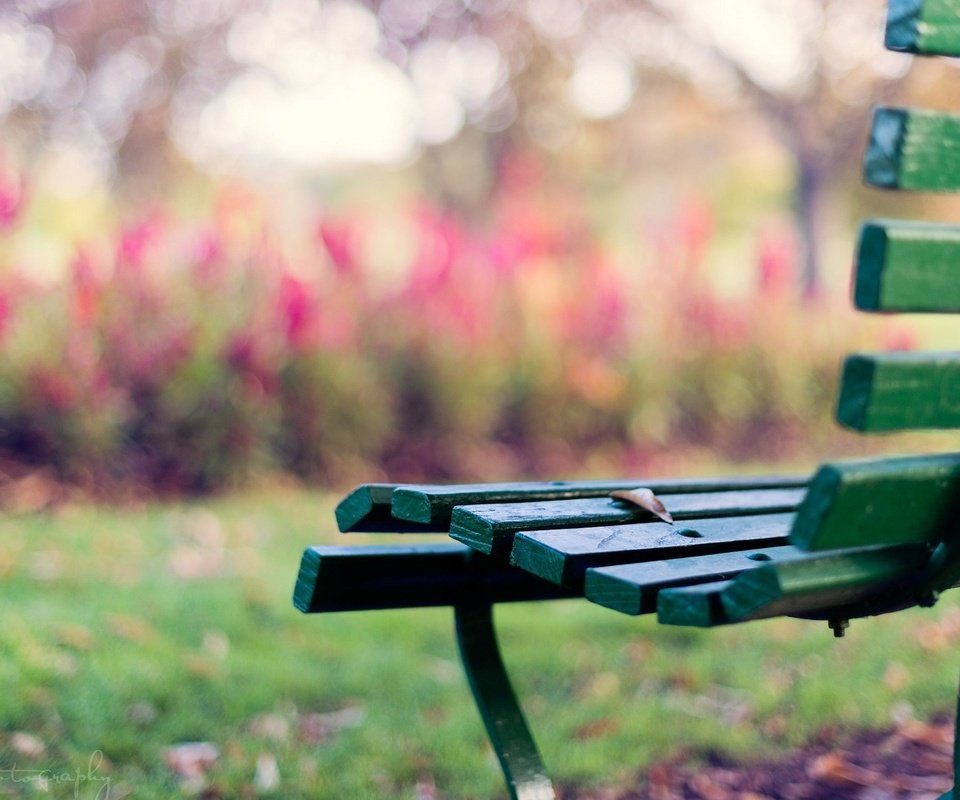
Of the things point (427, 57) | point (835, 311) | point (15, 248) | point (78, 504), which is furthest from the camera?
point (427, 57)

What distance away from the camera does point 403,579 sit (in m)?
1.79

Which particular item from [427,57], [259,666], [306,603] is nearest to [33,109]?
[427,57]

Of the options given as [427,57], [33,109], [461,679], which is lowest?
[461,679]

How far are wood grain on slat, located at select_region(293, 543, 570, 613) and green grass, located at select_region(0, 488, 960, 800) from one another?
540 mm

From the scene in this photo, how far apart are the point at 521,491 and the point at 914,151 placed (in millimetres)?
773

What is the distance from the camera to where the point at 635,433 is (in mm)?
5391

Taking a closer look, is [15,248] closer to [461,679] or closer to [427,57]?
[461,679]

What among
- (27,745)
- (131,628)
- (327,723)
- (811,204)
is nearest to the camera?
(27,745)

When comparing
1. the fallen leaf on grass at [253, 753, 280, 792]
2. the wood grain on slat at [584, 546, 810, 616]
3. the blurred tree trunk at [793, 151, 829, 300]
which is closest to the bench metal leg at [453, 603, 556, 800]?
the wood grain on slat at [584, 546, 810, 616]

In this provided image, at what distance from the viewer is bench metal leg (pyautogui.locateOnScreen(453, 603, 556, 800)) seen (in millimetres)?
1710

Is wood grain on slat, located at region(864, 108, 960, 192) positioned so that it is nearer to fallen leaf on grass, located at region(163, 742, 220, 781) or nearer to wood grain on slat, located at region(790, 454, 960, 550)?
wood grain on slat, located at region(790, 454, 960, 550)

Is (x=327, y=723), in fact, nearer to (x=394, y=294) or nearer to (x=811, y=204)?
(x=394, y=294)

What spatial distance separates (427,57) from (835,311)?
15.4 ft

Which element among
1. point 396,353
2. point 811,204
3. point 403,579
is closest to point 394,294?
point 396,353
